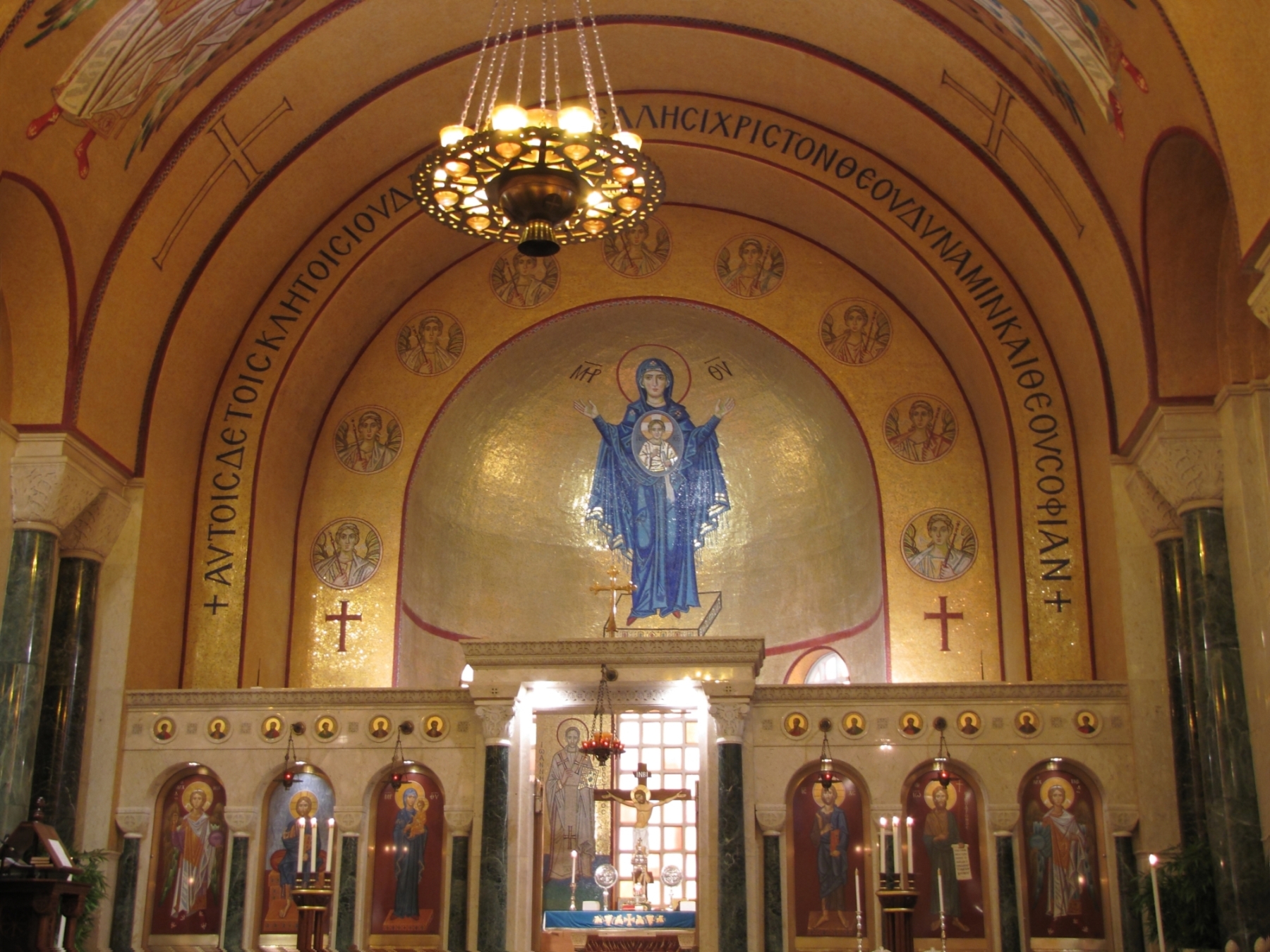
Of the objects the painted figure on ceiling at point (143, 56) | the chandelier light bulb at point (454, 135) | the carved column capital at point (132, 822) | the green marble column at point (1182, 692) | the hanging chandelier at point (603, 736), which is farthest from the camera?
the carved column capital at point (132, 822)

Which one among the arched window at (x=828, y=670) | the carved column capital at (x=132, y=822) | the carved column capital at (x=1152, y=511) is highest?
the carved column capital at (x=1152, y=511)

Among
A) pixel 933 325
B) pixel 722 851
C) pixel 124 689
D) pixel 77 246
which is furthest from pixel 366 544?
pixel 933 325

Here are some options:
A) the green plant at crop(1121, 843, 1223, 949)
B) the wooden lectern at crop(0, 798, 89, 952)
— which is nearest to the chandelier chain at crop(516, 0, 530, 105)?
the wooden lectern at crop(0, 798, 89, 952)

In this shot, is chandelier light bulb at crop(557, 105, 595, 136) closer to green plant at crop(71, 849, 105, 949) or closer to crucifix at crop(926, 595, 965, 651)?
green plant at crop(71, 849, 105, 949)

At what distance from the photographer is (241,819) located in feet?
49.6

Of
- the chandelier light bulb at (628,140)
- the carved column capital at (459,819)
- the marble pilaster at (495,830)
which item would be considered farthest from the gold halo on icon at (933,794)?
the chandelier light bulb at (628,140)

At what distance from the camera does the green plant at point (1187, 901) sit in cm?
1250

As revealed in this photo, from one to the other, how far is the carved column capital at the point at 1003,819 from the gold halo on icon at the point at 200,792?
8.10 meters

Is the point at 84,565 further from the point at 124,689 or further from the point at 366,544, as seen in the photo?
the point at 366,544

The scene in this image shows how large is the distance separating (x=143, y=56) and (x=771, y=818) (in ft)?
31.4

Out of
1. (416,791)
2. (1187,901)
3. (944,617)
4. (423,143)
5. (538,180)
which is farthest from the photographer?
(423,143)

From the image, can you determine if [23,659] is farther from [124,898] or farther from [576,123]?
[576,123]

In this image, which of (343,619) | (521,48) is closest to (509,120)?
(521,48)

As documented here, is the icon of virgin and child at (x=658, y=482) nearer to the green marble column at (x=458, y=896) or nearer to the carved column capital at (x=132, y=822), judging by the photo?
the green marble column at (x=458, y=896)
